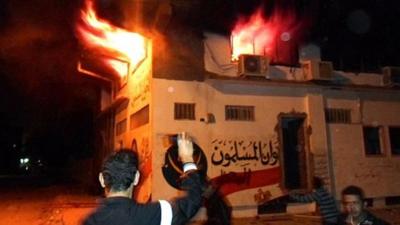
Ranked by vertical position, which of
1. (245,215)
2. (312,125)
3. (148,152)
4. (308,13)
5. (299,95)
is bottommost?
(245,215)

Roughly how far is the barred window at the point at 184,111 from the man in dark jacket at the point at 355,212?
7.47 metres

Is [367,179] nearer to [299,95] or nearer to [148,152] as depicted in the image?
[299,95]

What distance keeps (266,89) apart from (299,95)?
121 cm

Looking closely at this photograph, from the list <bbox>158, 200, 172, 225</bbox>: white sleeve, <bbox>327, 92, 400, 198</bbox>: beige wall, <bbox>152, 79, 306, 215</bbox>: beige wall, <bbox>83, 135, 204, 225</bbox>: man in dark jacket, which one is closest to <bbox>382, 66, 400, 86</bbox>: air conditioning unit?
<bbox>327, 92, 400, 198</bbox>: beige wall

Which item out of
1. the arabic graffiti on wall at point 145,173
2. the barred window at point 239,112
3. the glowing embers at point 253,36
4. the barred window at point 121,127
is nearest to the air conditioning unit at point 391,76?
the glowing embers at point 253,36

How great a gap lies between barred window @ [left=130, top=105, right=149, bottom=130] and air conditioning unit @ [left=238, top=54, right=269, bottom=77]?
3.22 m

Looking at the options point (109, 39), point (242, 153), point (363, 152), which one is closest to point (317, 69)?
point (363, 152)

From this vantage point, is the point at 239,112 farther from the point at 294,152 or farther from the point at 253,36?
the point at 253,36

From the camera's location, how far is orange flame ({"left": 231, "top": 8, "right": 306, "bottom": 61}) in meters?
12.7

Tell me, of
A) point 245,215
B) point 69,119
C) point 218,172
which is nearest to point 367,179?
point 245,215

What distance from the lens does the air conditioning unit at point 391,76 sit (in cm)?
1364

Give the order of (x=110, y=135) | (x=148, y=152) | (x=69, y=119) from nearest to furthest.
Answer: (x=148, y=152)
(x=110, y=135)
(x=69, y=119)

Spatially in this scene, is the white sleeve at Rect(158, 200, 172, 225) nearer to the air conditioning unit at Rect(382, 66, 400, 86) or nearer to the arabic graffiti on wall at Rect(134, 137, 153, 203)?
the arabic graffiti on wall at Rect(134, 137, 153, 203)

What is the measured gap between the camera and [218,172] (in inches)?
443
